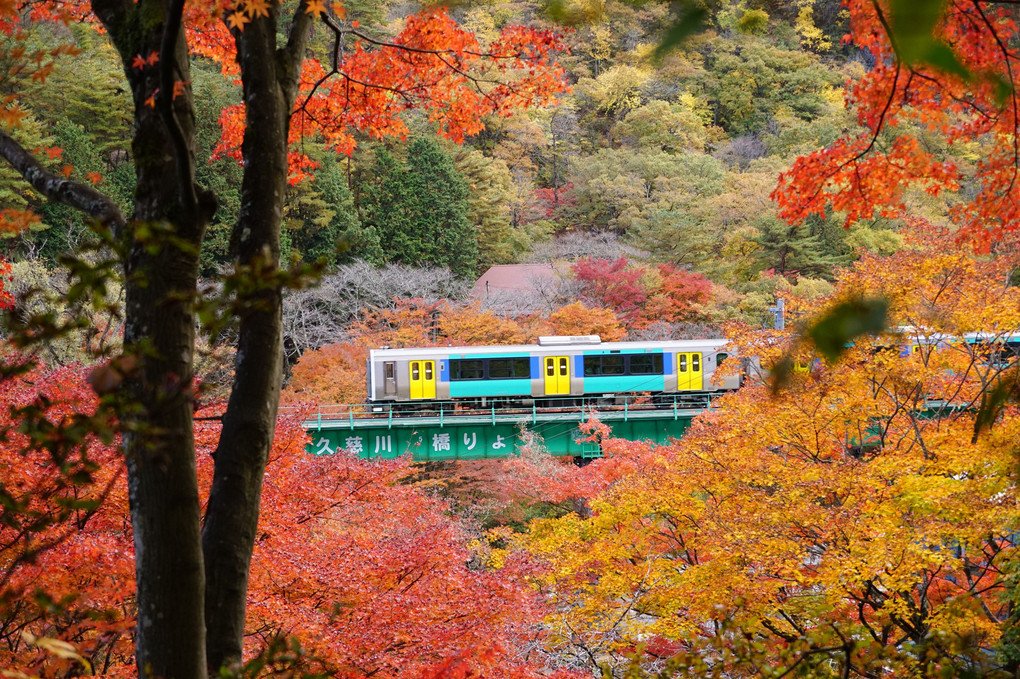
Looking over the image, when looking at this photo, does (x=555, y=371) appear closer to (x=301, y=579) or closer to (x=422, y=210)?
(x=422, y=210)

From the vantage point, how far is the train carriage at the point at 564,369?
1984 cm

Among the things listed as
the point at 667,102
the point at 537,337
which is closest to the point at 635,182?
the point at 667,102

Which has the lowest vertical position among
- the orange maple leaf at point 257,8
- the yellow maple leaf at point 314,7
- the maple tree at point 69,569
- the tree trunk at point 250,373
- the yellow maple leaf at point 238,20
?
the maple tree at point 69,569

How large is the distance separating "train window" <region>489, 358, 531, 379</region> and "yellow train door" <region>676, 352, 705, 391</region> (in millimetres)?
3713

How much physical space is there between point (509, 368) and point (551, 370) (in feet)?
3.46

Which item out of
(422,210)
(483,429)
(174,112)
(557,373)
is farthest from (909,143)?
(422,210)

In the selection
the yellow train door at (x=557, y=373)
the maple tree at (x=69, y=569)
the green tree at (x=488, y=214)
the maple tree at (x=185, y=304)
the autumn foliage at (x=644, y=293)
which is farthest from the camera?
the green tree at (x=488, y=214)

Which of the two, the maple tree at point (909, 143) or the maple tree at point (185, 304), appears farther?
the maple tree at point (909, 143)

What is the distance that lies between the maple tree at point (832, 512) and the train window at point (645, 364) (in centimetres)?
851

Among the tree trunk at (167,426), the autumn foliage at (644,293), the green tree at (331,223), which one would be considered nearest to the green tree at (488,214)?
the green tree at (331,223)

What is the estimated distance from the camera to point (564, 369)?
20359 mm

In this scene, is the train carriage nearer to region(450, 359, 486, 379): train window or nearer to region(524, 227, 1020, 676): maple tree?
region(450, 359, 486, 379): train window

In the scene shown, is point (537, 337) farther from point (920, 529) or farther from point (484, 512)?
point (920, 529)

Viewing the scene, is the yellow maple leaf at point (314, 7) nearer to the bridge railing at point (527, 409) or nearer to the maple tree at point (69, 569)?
the maple tree at point (69, 569)
